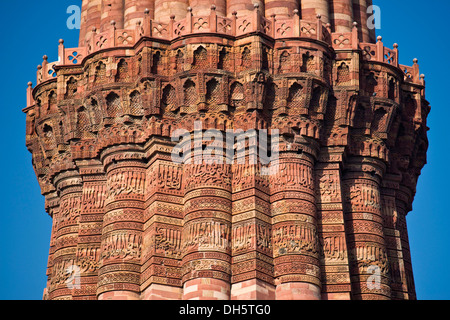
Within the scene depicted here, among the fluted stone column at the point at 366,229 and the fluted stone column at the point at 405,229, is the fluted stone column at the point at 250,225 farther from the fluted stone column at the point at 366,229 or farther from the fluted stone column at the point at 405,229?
the fluted stone column at the point at 405,229

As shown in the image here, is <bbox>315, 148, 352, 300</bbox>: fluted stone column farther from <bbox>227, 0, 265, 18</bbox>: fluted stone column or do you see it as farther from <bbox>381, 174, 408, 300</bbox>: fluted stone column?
<bbox>227, 0, 265, 18</bbox>: fluted stone column

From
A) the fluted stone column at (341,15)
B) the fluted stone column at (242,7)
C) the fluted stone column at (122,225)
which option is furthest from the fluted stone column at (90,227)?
the fluted stone column at (341,15)

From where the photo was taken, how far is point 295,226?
111 feet

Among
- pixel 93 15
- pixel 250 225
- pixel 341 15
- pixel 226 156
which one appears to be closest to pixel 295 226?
pixel 250 225

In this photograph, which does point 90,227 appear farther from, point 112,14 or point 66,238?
point 112,14

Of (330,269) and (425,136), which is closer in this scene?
(330,269)

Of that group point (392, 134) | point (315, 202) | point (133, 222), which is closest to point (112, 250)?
point (133, 222)

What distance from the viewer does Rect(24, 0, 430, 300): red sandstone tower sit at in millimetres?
33531

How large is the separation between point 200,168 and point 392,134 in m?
4.97

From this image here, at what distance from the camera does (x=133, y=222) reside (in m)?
34.3

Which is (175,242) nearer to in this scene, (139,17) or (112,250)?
(112,250)

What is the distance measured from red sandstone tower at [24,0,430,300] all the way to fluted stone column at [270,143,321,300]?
3 cm
